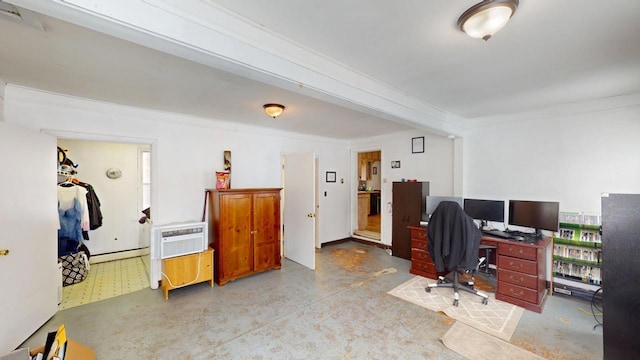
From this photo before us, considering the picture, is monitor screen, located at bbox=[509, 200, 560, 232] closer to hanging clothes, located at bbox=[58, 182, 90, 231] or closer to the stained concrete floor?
the stained concrete floor

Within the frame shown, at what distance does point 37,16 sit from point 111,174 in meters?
4.03

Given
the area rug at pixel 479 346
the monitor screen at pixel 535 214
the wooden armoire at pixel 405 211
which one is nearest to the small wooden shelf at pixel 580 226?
the monitor screen at pixel 535 214

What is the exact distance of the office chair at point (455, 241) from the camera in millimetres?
2948

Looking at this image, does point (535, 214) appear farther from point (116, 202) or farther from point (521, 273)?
point (116, 202)

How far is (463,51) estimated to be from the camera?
195 centimetres

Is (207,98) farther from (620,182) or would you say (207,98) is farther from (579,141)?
(620,182)

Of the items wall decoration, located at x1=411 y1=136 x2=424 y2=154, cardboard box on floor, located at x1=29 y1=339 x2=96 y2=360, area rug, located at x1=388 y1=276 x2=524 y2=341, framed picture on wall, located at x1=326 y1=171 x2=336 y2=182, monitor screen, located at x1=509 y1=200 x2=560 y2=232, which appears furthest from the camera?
framed picture on wall, located at x1=326 y1=171 x2=336 y2=182

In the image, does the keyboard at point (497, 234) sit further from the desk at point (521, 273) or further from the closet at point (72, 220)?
the closet at point (72, 220)

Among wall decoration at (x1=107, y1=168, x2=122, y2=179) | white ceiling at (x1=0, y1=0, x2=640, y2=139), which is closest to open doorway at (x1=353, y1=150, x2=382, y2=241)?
white ceiling at (x1=0, y1=0, x2=640, y2=139)

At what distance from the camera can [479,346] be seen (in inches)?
88.9

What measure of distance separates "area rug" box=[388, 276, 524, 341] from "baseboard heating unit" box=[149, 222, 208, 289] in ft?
8.90

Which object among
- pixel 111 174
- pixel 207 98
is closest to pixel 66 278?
pixel 111 174

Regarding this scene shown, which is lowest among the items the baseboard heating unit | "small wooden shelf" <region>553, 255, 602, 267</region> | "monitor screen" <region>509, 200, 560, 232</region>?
"small wooden shelf" <region>553, 255, 602, 267</region>

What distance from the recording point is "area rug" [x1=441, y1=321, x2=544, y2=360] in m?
2.13
